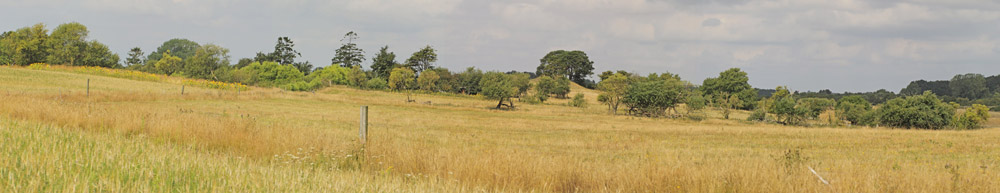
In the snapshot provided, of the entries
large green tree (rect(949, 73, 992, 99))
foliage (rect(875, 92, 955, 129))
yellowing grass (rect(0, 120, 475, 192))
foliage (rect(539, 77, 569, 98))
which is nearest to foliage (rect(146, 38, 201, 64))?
foliage (rect(539, 77, 569, 98))

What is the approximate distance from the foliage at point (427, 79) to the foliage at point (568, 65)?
57.6m

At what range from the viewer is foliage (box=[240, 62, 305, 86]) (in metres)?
103

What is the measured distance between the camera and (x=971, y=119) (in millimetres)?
64688

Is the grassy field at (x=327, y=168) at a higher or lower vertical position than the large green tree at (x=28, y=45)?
lower

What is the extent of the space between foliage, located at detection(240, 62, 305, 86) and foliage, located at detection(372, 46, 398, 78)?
19.0 meters

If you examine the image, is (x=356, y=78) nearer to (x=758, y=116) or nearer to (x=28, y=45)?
(x=28, y=45)

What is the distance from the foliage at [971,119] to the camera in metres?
57.7

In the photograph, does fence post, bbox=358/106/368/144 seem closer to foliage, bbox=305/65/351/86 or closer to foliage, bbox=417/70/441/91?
foliage, bbox=417/70/441/91

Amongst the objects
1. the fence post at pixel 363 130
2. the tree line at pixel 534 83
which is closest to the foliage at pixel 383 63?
the tree line at pixel 534 83

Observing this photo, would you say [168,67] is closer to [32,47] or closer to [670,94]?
[32,47]

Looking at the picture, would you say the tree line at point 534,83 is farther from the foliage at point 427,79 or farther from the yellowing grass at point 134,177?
the yellowing grass at point 134,177

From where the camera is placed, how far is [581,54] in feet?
517

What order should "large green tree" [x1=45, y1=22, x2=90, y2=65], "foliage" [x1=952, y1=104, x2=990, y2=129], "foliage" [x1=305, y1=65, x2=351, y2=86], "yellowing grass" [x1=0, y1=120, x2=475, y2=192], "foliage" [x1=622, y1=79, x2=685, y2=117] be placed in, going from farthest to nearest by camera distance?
"foliage" [x1=305, y1=65, x2=351, y2=86] < "large green tree" [x1=45, y1=22, x2=90, y2=65] < "foliage" [x1=622, y1=79, x2=685, y2=117] < "foliage" [x1=952, y1=104, x2=990, y2=129] < "yellowing grass" [x1=0, y1=120, x2=475, y2=192]

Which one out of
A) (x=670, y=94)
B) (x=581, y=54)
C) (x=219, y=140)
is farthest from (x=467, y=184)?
(x=581, y=54)
